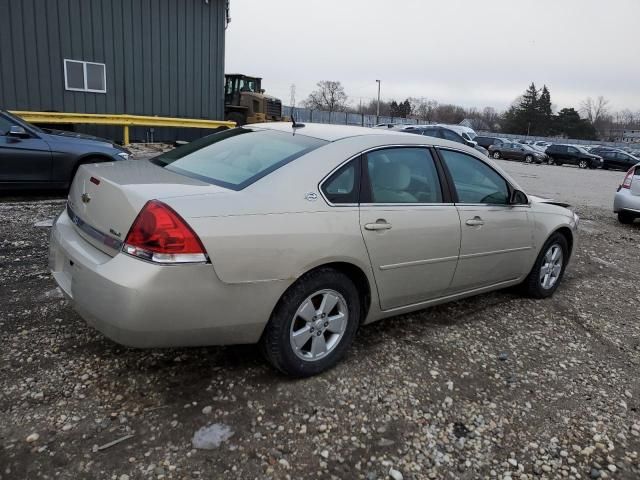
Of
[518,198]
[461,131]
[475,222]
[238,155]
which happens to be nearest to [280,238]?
[238,155]

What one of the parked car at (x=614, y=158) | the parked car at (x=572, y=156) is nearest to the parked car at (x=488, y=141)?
the parked car at (x=572, y=156)

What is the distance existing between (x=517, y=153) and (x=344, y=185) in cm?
3396

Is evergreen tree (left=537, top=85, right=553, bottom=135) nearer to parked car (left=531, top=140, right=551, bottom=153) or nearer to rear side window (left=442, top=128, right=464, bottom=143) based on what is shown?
parked car (left=531, top=140, right=551, bottom=153)

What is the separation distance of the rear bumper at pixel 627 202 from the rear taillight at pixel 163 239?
9.46 m

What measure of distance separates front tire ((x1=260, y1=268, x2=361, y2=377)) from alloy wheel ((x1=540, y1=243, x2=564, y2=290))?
2.41m

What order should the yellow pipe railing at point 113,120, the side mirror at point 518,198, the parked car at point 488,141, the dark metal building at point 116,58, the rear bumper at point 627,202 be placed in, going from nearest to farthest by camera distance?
the side mirror at point 518,198 → the rear bumper at point 627,202 → the yellow pipe railing at point 113,120 → the dark metal building at point 116,58 → the parked car at point 488,141

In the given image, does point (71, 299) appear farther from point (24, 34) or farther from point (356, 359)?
point (24, 34)

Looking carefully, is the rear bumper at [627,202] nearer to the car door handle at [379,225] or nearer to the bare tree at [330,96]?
the car door handle at [379,225]

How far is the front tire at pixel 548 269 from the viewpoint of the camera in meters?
4.67

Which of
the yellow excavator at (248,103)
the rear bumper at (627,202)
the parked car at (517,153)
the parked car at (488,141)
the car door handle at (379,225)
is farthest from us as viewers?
the parked car at (488,141)

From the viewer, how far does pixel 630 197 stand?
31.1 feet

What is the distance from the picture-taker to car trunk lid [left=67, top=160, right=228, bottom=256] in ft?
8.47

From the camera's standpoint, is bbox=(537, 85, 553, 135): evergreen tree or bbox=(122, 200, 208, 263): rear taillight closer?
bbox=(122, 200, 208, 263): rear taillight

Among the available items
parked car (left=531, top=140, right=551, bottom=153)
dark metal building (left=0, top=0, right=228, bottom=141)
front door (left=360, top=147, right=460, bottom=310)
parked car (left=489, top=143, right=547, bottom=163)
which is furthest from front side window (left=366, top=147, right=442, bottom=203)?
parked car (left=531, top=140, right=551, bottom=153)
